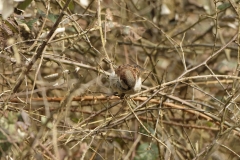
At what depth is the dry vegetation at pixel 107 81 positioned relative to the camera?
8.12 feet

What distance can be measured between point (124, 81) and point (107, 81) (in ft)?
1.09

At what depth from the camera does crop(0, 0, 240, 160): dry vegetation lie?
2475 mm

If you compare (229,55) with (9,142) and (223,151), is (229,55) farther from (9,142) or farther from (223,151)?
(9,142)

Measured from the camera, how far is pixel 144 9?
4.77 metres

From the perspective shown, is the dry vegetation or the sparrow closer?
the dry vegetation

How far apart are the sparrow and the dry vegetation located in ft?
0.24

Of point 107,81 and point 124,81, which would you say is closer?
point 124,81

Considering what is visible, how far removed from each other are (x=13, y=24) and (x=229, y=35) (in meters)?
2.92

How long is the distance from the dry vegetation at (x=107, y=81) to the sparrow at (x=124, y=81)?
0.07 metres

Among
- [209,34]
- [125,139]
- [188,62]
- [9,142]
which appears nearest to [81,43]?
[125,139]

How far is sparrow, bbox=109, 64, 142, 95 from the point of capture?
9.41 feet

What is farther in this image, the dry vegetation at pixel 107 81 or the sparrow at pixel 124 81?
the sparrow at pixel 124 81

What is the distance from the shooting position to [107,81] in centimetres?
319

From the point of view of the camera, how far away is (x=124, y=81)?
9.43 ft
